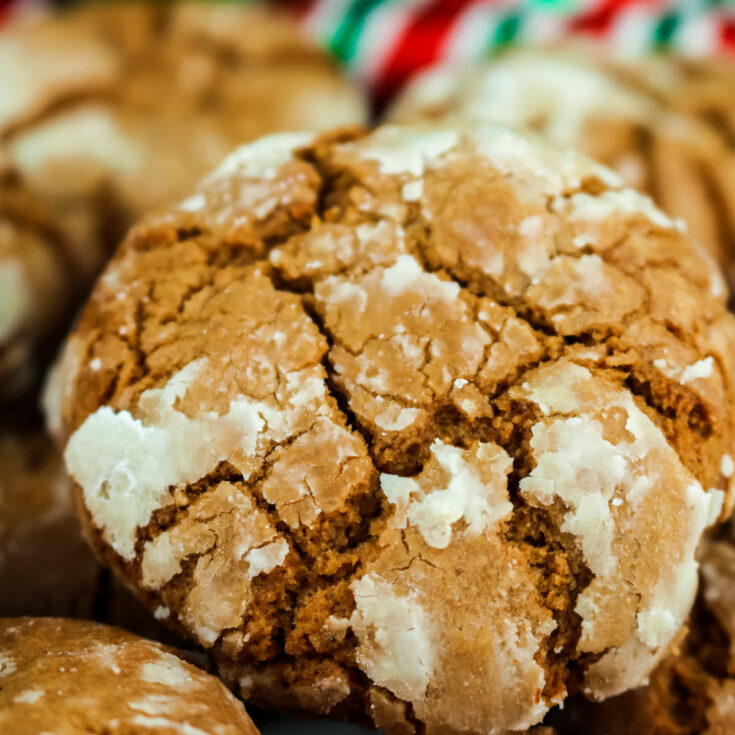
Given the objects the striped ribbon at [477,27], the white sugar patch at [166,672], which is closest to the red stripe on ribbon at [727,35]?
the striped ribbon at [477,27]

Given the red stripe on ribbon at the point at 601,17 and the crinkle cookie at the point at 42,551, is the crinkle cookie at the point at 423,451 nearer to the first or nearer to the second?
the crinkle cookie at the point at 42,551

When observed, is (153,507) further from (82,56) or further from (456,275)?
(82,56)

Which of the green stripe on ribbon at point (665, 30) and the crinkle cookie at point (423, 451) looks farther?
the green stripe on ribbon at point (665, 30)

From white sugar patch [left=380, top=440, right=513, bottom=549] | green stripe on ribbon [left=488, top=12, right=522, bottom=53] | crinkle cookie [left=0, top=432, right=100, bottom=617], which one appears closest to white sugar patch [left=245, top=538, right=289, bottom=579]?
white sugar patch [left=380, top=440, right=513, bottom=549]

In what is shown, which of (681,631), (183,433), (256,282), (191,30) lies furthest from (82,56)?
(681,631)

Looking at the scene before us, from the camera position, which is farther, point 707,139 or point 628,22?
point 628,22

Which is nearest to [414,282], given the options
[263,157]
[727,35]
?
[263,157]
